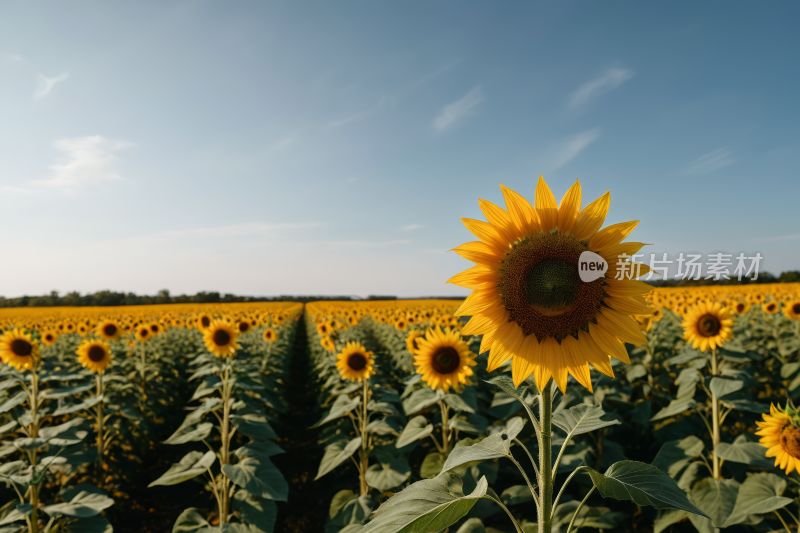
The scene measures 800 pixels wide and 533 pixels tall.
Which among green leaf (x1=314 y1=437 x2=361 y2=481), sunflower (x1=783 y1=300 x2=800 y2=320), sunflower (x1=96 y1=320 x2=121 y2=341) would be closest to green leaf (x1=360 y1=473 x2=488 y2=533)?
green leaf (x1=314 y1=437 x2=361 y2=481)

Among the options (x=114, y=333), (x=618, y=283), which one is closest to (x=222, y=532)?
(x=618, y=283)

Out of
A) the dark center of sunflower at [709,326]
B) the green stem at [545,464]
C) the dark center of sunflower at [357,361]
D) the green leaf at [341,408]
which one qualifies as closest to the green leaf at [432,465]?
the green leaf at [341,408]

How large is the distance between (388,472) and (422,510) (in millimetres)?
3259

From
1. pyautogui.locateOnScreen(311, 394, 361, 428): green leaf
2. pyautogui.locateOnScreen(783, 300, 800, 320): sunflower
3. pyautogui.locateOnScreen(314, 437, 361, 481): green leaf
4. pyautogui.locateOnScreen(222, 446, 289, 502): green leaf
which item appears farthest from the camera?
pyautogui.locateOnScreen(783, 300, 800, 320): sunflower

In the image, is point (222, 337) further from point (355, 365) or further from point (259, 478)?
point (259, 478)

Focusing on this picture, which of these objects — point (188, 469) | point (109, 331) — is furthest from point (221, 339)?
point (109, 331)

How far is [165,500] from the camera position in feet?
20.0

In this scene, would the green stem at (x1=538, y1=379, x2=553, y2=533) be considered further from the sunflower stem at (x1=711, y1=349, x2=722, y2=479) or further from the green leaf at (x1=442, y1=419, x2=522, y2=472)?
the sunflower stem at (x1=711, y1=349, x2=722, y2=479)

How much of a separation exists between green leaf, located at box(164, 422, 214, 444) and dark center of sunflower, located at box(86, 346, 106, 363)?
3.46m

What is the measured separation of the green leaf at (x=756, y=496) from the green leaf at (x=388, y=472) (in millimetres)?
2706

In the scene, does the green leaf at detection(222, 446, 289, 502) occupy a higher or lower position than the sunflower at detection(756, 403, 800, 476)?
lower

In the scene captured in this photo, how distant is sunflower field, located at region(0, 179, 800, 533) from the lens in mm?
1558

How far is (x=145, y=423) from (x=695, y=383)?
8165mm

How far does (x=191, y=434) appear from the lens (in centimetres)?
427
